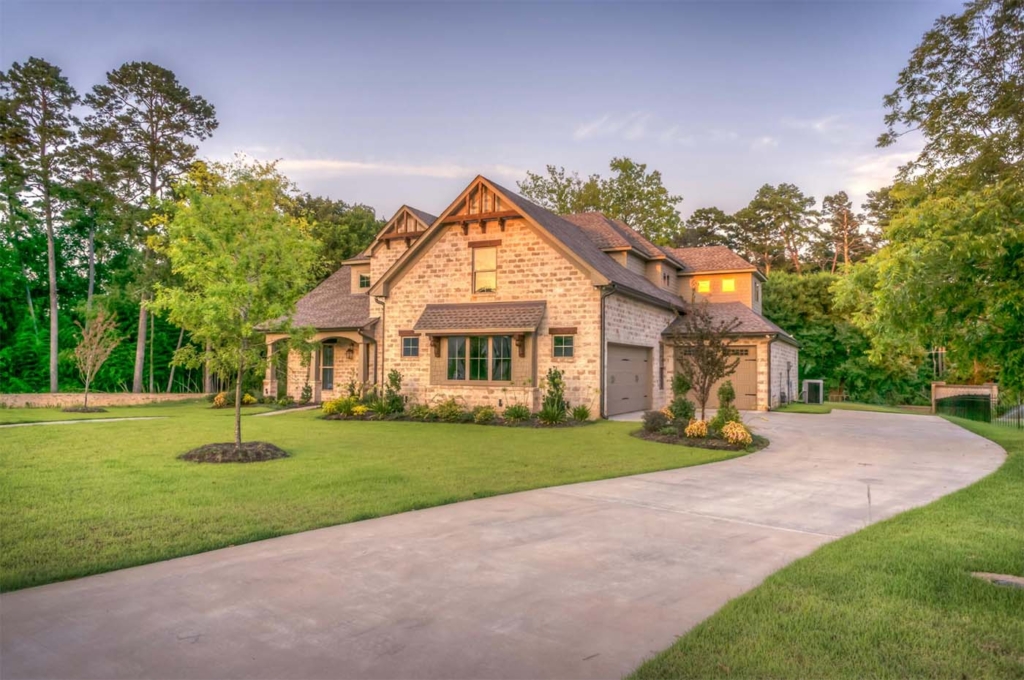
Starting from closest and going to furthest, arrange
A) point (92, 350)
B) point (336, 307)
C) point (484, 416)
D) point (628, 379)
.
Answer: point (484, 416) < point (628, 379) < point (92, 350) < point (336, 307)

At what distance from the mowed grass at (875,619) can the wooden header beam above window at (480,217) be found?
1500cm

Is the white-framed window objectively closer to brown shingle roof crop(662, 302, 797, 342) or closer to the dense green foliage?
brown shingle roof crop(662, 302, 797, 342)

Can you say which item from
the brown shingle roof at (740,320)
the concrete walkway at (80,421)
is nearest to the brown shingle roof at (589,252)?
the brown shingle roof at (740,320)

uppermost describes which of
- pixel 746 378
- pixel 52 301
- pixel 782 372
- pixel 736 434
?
pixel 52 301

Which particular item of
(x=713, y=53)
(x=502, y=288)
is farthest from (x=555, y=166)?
(x=713, y=53)

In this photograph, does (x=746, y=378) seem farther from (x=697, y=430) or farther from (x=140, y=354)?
(x=140, y=354)

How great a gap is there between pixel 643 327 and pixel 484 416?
7017 mm

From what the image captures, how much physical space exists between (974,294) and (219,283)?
1090cm

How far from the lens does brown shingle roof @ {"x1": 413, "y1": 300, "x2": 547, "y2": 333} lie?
59.9 feet

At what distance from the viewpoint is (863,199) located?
4931cm

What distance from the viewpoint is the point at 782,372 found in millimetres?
25297

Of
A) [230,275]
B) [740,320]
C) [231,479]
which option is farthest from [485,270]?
[231,479]

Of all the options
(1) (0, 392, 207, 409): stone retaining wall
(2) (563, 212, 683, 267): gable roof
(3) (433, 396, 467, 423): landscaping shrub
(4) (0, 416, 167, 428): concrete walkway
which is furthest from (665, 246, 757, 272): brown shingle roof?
(1) (0, 392, 207, 409): stone retaining wall

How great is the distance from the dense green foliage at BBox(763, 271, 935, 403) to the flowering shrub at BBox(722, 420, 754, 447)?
21.2m
